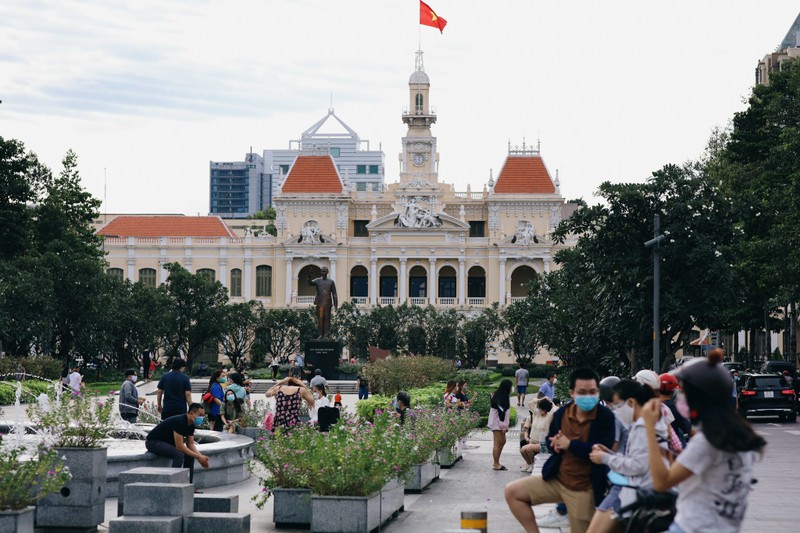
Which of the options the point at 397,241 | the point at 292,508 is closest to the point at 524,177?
the point at 397,241

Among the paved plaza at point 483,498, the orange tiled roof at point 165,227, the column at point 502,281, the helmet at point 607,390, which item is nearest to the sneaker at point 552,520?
the paved plaza at point 483,498

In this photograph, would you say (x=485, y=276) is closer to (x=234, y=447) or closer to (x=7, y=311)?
(x=7, y=311)

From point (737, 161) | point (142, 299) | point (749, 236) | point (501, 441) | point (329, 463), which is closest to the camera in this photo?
point (329, 463)

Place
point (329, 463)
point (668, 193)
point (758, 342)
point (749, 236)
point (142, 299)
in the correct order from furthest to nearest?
point (758, 342), point (142, 299), point (749, 236), point (668, 193), point (329, 463)

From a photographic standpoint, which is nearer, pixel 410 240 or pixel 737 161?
pixel 737 161

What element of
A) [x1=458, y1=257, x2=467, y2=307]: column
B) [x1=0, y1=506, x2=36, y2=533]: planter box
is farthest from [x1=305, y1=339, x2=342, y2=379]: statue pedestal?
[x1=0, y1=506, x2=36, y2=533]: planter box

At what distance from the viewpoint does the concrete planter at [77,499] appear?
1241cm

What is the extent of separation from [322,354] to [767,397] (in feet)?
69.4

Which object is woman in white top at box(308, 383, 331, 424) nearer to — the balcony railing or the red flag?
the red flag

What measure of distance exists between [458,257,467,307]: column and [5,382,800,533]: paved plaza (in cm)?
6221

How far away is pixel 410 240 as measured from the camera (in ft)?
285

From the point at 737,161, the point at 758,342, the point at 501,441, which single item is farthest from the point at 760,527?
the point at 758,342

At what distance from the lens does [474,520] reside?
27.6 feet

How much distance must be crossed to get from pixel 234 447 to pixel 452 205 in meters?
73.6
